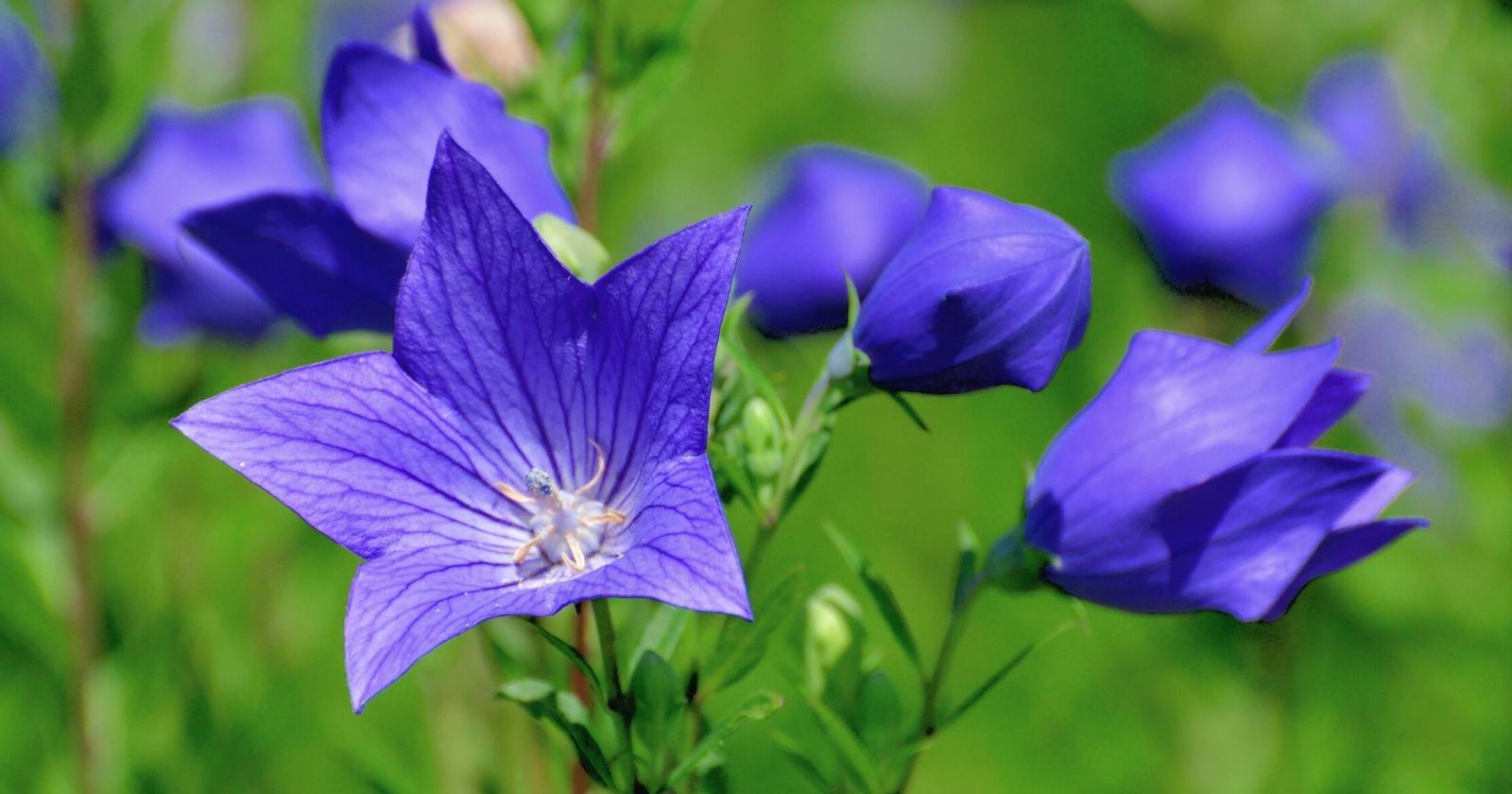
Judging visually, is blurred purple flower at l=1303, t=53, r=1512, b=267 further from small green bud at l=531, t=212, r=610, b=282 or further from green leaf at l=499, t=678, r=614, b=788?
green leaf at l=499, t=678, r=614, b=788

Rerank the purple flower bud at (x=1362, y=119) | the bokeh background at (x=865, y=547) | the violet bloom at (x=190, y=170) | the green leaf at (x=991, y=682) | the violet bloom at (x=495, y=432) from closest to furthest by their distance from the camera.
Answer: the violet bloom at (x=495, y=432)
the green leaf at (x=991, y=682)
the bokeh background at (x=865, y=547)
the violet bloom at (x=190, y=170)
the purple flower bud at (x=1362, y=119)

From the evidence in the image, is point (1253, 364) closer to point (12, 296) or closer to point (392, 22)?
point (12, 296)

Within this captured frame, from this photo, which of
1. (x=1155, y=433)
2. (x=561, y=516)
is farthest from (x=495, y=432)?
(x=1155, y=433)

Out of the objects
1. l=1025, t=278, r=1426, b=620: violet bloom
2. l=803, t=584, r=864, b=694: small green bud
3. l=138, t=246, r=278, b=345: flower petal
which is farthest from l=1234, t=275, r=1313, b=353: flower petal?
l=138, t=246, r=278, b=345: flower petal

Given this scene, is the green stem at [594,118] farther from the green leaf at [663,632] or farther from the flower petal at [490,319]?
the green leaf at [663,632]

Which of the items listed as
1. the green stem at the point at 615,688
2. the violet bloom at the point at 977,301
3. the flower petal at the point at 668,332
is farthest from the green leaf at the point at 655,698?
the violet bloom at the point at 977,301

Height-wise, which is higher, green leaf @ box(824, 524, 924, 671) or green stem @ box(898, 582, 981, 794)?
green leaf @ box(824, 524, 924, 671)
